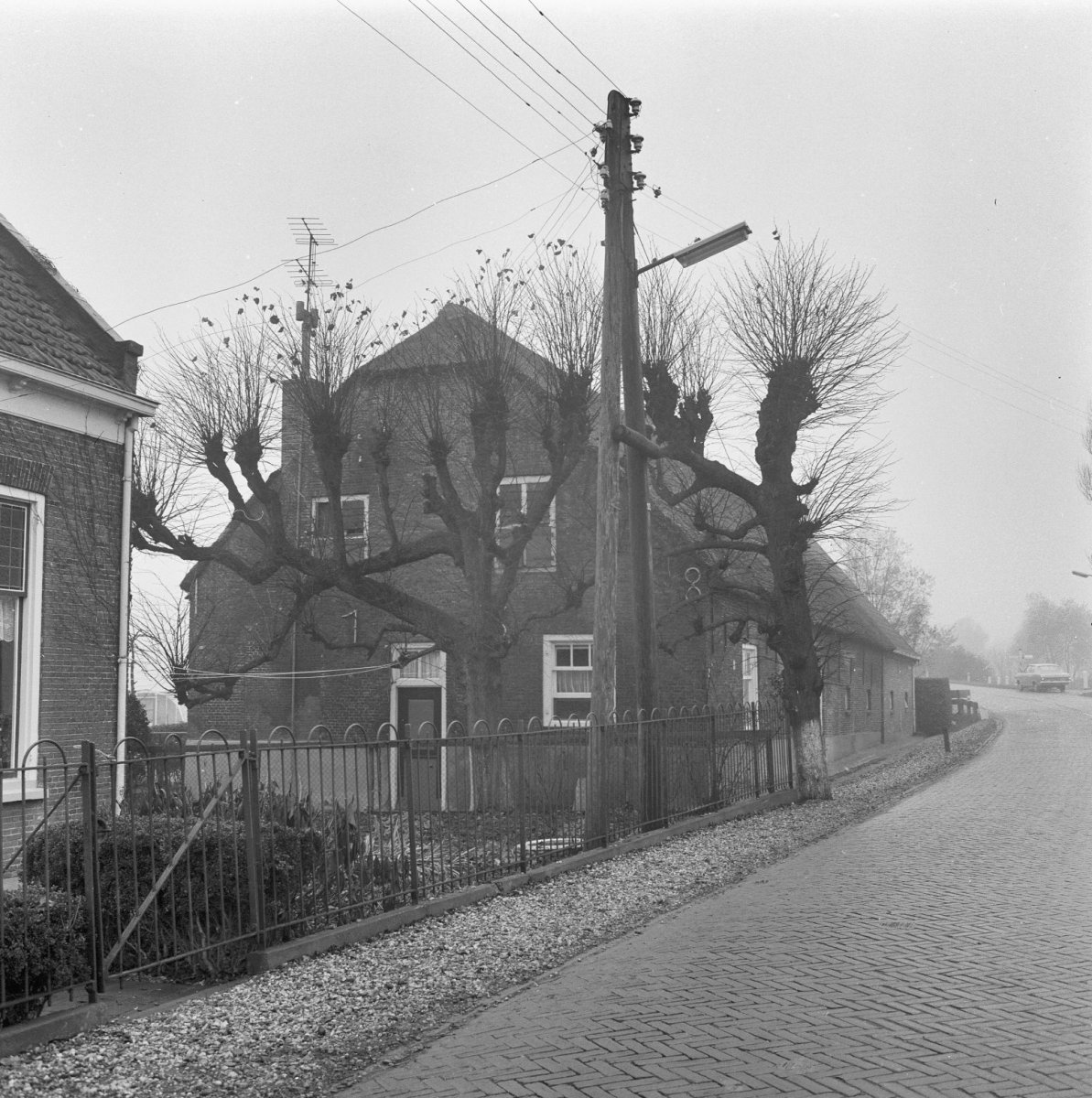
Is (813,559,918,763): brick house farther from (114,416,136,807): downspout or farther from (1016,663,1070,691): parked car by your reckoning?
(1016,663,1070,691): parked car

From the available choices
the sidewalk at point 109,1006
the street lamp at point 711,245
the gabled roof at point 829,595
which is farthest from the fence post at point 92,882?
the gabled roof at point 829,595

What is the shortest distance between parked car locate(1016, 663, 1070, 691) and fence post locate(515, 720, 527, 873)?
7441 cm

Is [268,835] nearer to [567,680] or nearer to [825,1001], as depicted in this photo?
[825,1001]

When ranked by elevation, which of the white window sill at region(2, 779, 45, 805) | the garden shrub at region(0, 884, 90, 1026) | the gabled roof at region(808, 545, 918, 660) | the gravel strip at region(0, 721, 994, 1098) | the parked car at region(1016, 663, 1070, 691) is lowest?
the gravel strip at region(0, 721, 994, 1098)

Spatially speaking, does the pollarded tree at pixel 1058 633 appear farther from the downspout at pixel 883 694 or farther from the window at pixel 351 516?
the window at pixel 351 516

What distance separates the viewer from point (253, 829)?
7.49m

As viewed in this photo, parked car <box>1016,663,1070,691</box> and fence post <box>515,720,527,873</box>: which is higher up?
parked car <box>1016,663,1070,691</box>

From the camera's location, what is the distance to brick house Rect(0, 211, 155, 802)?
1108 centimetres

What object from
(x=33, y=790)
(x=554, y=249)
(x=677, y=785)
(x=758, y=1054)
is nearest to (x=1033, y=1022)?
(x=758, y=1054)

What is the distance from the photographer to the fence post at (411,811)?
916cm

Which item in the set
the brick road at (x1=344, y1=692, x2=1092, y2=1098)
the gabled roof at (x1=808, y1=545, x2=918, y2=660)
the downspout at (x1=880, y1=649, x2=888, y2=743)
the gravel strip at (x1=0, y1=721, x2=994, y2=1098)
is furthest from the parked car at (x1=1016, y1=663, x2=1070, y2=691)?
the gravel strip at (x1=0, y1=721, x2=994, y2=1098)

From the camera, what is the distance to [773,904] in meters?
9.60

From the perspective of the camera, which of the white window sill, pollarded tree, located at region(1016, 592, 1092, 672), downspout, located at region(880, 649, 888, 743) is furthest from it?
pollarded tree, located at region(1016, 592, 1092, 672)

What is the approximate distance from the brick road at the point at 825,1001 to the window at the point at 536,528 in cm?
1125
